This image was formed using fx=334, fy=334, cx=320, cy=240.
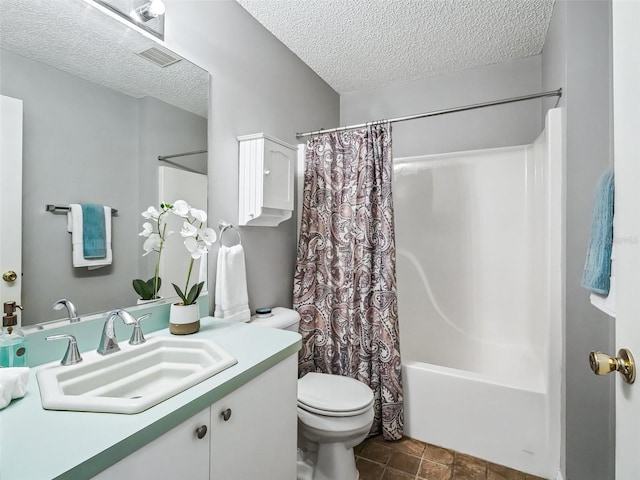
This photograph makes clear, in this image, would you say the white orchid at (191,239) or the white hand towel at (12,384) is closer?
the white hand towel at (12,384)

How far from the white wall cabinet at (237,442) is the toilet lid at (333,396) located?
0.29 metres

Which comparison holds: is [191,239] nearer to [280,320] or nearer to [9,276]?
[9,276]

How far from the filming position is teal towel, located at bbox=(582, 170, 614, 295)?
0.96m

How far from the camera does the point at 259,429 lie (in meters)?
1.08

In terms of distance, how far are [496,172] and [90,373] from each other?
265 cm

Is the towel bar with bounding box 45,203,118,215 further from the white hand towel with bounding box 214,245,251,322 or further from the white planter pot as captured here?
the white hand towel with bounding box 214,245,251,322

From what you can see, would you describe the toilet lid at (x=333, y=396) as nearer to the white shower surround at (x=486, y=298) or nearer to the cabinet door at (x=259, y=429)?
the cabinet door at (x=259, y=429)

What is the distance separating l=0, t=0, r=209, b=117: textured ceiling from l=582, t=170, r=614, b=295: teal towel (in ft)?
5.33

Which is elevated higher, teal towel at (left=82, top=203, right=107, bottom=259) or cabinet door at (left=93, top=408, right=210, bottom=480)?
teal towel at (left=82, top=203, right=107, bottom=259)

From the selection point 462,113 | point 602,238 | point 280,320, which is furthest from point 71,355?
point 462,113

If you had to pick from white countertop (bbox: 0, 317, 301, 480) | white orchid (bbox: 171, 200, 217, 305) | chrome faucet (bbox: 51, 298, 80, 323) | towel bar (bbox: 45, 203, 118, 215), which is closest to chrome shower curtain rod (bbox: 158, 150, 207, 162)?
white orchid (bbox: 171, 200, 217, 305)

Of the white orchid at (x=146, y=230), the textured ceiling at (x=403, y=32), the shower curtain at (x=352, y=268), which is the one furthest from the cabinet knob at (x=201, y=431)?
A: the textured ceiling at (x=403, y=32)

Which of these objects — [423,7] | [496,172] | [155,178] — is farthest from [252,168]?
[496,172]

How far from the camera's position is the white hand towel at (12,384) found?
76cm
